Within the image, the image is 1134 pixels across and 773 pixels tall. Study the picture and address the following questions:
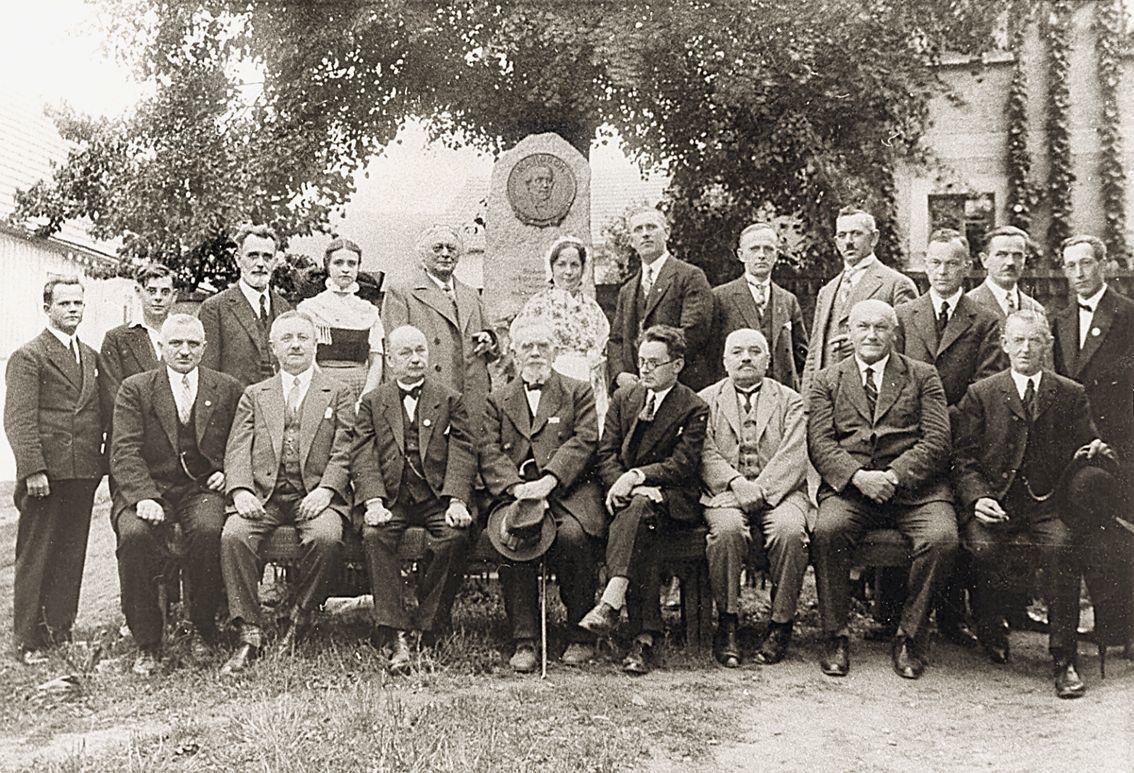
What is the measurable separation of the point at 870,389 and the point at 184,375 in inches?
116

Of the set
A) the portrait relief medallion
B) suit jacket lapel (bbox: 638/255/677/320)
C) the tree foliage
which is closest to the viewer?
suit jacket lapel (bbox: 638/255/677/320)

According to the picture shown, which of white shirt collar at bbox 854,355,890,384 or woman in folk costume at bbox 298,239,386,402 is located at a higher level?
woman in folk costume at bbox 298,239,386,402

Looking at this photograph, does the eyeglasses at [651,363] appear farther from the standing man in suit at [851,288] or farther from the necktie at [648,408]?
the standing man in suit at [851,288]

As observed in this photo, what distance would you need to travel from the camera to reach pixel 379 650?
161 inches

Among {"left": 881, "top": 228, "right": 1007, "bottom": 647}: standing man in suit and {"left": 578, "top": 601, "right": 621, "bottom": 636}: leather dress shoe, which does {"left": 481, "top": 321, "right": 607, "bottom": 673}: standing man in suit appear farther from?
{"left": 881, "top": 228, "right": 1007, "bottom": 647}: standing man in suit

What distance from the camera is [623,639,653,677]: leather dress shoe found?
3975mm

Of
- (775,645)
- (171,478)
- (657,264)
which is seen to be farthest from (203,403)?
(775,645)

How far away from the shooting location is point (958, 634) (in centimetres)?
446

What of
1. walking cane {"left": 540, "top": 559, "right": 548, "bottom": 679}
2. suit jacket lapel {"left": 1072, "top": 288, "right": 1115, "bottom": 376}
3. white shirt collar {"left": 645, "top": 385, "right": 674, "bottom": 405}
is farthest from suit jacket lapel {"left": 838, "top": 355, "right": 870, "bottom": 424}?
walking cane {"left": 540, "top": 559, "right": 548, "bottom": 679}

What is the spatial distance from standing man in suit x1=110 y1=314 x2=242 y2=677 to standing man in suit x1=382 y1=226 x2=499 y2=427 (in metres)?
0.93

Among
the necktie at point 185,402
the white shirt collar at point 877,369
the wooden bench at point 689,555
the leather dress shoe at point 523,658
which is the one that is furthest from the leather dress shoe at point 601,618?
the necktie at point 185,402

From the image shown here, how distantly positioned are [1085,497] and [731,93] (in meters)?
4.78

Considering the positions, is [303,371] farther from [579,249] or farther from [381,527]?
[579,249]

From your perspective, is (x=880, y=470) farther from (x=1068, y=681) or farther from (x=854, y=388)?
(x=1068, y=681)
